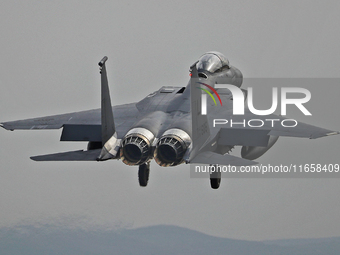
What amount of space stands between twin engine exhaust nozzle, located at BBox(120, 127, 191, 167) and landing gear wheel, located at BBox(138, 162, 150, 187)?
359 cm

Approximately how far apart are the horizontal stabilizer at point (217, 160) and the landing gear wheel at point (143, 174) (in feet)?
14.9

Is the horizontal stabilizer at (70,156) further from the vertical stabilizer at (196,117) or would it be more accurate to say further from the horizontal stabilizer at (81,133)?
the vertical stabilizer at (196,117)

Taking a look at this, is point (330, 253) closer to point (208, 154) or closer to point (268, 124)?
point (268, 124)

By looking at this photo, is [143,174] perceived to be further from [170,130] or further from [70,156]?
[70,156]

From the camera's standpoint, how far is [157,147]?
32.6 m

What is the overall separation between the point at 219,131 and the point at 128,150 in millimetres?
4873

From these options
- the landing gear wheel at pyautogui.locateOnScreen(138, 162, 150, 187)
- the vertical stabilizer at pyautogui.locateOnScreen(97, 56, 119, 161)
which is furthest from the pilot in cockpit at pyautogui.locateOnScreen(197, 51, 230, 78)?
the vertical stabilizer at pyautogui.locateOnScreen(97, 56, 119, 161)

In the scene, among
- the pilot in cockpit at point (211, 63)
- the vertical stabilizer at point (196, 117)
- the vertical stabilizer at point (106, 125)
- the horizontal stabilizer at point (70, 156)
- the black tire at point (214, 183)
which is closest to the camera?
the vertical stabilizer at point (106, 125)

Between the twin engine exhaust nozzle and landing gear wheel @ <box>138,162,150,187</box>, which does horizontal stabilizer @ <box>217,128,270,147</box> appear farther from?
landing gear wheel @ <box>138,162,150,187</box>

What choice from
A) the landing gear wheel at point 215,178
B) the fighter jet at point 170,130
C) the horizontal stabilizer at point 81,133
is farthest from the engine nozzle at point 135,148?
the landing gear wheel at point 215,178

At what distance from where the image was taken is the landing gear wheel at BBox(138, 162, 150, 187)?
36594 millimetres

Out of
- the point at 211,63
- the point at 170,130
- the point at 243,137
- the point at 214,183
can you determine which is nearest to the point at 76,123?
the point at 170,130

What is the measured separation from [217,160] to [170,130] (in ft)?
8.39

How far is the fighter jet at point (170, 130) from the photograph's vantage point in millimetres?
32219
